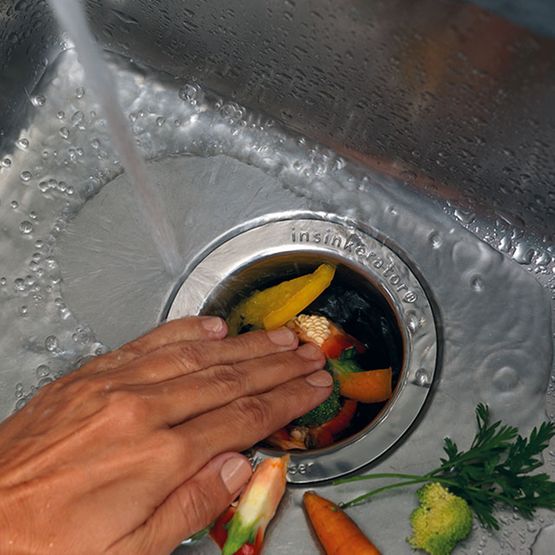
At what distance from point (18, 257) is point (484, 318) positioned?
590 mm

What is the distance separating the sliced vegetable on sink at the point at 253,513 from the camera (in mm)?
796

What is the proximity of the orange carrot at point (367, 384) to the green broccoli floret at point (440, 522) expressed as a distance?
15cm

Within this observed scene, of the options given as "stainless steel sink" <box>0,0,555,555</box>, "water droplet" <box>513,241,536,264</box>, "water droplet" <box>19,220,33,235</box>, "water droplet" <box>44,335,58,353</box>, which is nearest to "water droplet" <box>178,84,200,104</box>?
"stainless steel sink" <box>0,0,555,555</box>

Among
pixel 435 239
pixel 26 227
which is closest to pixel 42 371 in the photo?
pixel 26 227

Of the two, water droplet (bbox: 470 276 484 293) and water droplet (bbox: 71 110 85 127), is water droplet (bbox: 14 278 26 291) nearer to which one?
water droplet (bbox: 71 110 85 127)

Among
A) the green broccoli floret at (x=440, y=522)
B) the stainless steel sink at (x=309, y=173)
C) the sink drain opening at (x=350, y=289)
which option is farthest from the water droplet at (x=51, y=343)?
the green broccoli floret at (x=440, y=522)

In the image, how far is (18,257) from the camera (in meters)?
1.02

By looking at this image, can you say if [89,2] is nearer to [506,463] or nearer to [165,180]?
[165,180]

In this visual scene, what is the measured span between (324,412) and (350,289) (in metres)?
0.17

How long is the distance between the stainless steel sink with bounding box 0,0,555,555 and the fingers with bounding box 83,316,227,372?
11 cm

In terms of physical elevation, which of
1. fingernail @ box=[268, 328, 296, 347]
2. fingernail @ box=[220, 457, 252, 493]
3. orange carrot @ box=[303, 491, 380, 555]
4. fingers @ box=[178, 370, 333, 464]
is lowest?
orange carrot @ box=[303, 491, 380, 555]

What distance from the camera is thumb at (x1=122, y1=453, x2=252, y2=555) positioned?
2.24 feet

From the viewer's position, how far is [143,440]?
71 cm

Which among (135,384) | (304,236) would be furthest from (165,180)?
(135,384)
